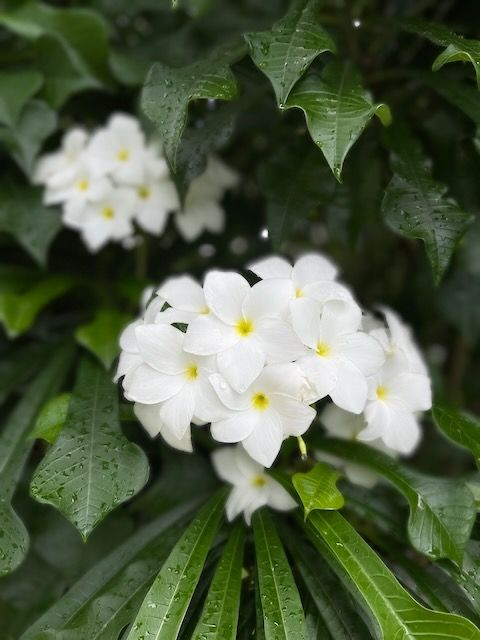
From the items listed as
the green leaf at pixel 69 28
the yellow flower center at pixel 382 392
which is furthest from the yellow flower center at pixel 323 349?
the green leaf at pixel 69 28

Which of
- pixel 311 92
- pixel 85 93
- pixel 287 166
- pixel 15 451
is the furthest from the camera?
pixel 85 93

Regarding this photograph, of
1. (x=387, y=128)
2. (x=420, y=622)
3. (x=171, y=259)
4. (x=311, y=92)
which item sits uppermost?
(x=311, y=92)

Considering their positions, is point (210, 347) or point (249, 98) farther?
point (249, 98)

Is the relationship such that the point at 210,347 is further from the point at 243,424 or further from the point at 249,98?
the point at 249,98

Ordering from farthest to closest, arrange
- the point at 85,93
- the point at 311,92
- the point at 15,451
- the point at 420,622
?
the point at 85,93 < the point at 15,451 < the point at 311,92 < the point at 420,622

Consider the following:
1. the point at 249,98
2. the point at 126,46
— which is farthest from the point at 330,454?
the point at 126,46

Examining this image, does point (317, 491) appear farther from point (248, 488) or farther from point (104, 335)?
point (104, 335)

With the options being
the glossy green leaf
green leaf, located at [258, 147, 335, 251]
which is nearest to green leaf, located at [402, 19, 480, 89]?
green leaf, located at [258, 147, 335, 251]
